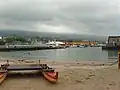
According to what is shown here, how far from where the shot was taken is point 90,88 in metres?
12.1

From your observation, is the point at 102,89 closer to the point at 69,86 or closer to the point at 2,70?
the point at 69,86

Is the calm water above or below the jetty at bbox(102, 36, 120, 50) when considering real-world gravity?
below

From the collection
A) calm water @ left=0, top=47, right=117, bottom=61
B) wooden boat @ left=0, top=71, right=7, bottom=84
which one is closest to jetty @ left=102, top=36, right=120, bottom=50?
calm water @ left=0, top=47, right=117, bottom=61

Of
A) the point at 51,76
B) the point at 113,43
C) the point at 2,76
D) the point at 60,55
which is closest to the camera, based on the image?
the point at 51,76

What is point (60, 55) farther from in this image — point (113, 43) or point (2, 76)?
point (2, 76)

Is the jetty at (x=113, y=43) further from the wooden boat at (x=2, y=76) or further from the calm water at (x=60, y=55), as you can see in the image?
the wooden boat at (x=2, y=76)

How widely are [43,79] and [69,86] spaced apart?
208cm

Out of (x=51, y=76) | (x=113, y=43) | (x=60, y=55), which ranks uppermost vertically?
(x=51, y=76)

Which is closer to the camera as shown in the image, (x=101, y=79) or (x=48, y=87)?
(x=48, y=87)

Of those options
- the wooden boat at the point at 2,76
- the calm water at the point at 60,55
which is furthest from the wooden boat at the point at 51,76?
the calm water at the point at 60,55

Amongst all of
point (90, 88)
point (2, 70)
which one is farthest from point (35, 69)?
point (90, 88)

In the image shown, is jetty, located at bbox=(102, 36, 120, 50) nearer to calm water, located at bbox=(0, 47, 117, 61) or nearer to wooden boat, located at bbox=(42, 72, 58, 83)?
calm water, located at bbox=(0, 47, 117, 61)

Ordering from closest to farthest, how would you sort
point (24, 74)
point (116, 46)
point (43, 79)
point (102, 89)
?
point (102, 89)
point (43, 79)
point (24, 74)
point (116, 46)

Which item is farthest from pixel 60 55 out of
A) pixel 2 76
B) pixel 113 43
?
pixel 2 76
